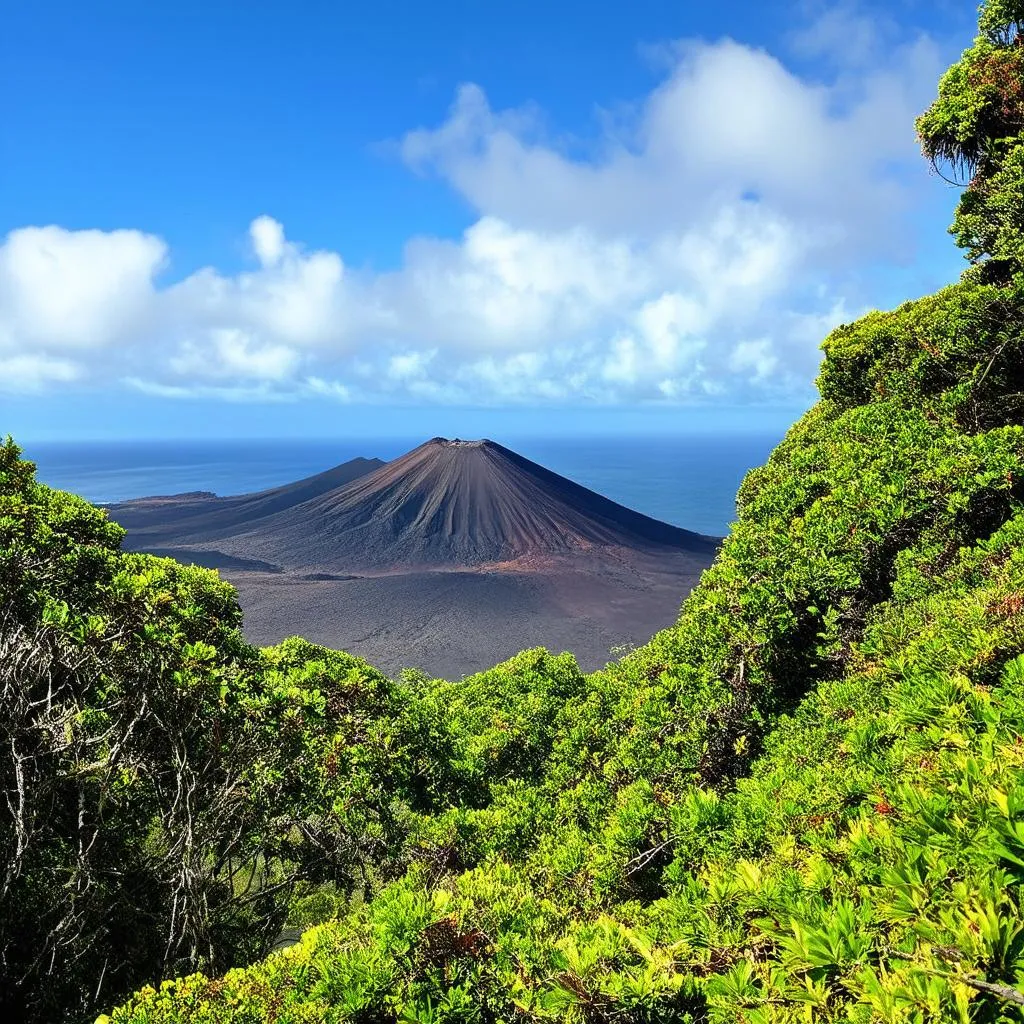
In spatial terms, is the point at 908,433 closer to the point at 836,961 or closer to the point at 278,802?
the point at 836,961

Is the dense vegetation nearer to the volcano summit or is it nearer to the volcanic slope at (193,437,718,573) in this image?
the volcano summit

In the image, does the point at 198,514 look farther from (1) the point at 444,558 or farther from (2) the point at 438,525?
(1) the point at 444,558

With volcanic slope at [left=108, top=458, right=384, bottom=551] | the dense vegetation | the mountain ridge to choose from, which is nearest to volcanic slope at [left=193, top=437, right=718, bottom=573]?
the mountain ridge

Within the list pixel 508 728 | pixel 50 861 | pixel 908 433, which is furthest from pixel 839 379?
pixel 50 861

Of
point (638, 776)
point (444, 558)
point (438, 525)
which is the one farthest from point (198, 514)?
point (638, 776)

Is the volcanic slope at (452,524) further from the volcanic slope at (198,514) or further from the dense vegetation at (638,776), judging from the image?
the dense vegetation at (638,776)

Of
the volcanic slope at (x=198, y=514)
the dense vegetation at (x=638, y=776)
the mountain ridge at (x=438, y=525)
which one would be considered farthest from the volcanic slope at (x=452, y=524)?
the dense vegetation at (x=638, y=776)
